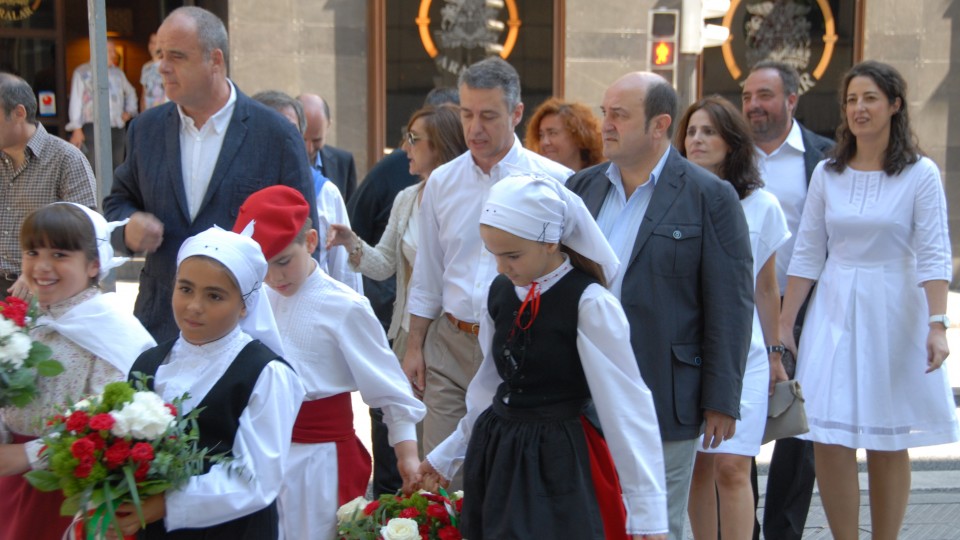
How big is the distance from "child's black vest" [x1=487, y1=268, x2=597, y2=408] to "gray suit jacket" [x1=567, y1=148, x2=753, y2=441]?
0.56 meters

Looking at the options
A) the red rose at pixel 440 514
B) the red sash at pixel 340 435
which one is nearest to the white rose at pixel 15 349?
the red sash at pixel 340 435

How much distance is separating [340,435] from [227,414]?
0.95m

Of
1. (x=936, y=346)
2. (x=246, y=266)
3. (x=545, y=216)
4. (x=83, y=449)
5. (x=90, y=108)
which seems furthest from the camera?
(x=90, y=108)

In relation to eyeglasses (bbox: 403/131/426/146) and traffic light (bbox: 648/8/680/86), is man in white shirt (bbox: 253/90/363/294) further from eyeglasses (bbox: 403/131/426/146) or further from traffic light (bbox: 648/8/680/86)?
traffic light (bbox: 648/8/680/86)

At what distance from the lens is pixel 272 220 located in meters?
4.38

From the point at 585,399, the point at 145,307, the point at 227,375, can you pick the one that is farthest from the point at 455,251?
the point at 227,375

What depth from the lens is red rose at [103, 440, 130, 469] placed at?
3.38 m

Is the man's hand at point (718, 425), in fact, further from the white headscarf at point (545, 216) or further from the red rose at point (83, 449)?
the red rose at point (83, 449)

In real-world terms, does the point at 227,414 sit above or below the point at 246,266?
below

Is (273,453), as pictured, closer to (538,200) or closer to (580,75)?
(538,200)

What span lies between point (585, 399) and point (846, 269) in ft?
8.05

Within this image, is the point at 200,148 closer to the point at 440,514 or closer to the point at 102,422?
the point at 440,514

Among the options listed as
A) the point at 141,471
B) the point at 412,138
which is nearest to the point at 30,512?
the point at 141,471

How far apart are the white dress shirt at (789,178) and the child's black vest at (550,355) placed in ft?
9.01
